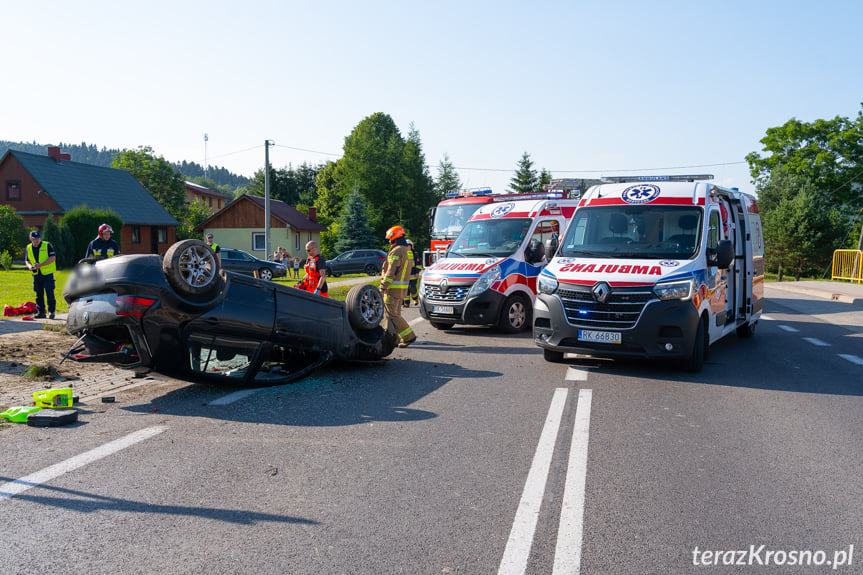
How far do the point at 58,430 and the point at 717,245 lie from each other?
7829 millimetres

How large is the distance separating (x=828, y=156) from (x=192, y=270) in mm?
65783

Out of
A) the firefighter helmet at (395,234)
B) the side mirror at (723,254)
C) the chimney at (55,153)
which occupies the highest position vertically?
the chimney at (55,153)

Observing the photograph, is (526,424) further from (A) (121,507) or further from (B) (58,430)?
(B) (58,430)

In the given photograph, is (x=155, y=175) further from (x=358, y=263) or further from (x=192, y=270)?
(x=192, y=270)

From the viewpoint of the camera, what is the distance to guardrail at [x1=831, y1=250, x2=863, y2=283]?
34219mm

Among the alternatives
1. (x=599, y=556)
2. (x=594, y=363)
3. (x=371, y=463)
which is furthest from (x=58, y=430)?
(x=594, y=363)

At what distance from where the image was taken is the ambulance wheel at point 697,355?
8580 millimetres

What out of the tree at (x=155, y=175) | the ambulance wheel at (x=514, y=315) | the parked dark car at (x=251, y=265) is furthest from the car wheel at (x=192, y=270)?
the tree at (x=155, y=175)

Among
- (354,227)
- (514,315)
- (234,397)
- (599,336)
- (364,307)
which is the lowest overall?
(234,397)

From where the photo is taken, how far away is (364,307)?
8750 millimetres

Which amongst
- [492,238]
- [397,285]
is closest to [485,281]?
[492,238]

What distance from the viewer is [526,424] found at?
6.21 m

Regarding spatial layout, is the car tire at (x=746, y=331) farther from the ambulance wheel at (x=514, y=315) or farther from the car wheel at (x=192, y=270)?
the car wheel at (x=192, y=270)

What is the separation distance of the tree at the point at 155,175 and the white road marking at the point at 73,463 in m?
80.2
